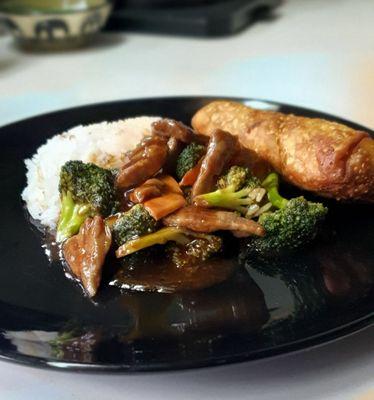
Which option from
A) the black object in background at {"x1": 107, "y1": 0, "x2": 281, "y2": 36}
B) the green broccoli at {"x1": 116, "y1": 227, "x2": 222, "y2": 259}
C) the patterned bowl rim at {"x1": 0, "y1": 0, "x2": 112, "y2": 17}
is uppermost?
the green broccoli at {"x1": 116, "y1": 227, "x2": 222, "y2": 259}

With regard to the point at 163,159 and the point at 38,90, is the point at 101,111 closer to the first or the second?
the point at 163,159

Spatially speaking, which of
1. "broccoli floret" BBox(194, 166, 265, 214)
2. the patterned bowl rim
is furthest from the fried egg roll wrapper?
the patterned bowl rim

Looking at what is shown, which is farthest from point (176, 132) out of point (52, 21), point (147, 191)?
point (52, 21)

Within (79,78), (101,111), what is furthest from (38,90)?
(101,111)

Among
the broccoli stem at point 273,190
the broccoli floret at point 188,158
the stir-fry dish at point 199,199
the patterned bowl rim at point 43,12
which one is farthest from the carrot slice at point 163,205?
the patterned bowl rim at point 43,12

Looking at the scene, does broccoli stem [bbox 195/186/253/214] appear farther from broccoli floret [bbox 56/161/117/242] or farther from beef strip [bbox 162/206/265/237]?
broccoli floret [bbox 56/161/117/242]

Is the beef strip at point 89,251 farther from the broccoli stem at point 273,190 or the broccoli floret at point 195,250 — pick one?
the broccoli stem at point 273,190

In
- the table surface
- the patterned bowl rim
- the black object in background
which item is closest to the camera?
the table surface
